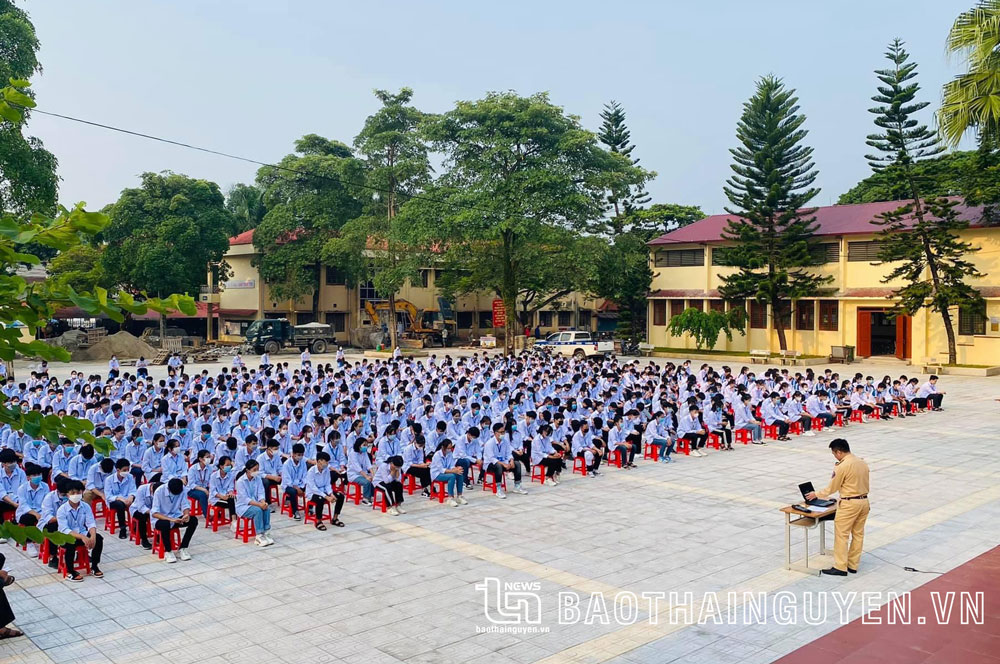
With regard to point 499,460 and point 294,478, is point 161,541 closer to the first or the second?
point 294,478

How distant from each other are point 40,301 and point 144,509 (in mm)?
7235

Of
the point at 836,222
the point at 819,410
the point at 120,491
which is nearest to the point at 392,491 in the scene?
the point at 120,491

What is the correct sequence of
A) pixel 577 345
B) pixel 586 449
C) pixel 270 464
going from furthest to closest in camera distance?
pixel 577 345
pixel 586 449
pixel 270 464

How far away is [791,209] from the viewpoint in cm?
3428

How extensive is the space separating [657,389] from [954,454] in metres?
6.12

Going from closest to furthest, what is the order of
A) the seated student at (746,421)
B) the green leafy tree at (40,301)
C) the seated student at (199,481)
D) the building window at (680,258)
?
1. the green leafy tree at (40,301)
2. the seated student at (199,481)
3. the seated student at (746,421)
4. the building window at (680,258)

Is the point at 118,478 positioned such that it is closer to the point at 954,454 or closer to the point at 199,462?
the point at 199,462

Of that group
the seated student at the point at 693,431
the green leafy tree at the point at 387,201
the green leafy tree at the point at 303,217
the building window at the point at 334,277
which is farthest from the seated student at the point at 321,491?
the building window at the point at 334,277

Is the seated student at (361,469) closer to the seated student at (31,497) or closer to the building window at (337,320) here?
the seated student at (31,497)

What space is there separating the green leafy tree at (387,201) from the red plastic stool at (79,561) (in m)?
27.4

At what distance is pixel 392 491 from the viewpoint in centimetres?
1045

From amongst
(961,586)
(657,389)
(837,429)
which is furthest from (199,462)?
(837,429)

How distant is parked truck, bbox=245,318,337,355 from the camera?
37.4 meters

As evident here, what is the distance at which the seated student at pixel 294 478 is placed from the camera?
1002 cm
